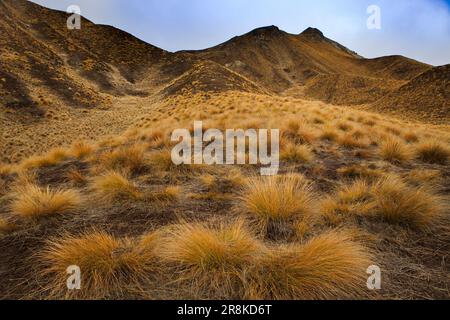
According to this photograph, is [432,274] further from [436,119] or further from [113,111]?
[436,119]

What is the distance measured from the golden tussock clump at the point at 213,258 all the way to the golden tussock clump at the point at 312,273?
0.46 ft

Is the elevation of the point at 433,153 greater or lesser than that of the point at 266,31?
lesser

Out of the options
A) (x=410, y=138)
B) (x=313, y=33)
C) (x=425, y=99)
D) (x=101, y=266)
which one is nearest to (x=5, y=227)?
(x=101, y=266)

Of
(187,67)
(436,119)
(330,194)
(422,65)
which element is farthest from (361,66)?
(330,194)

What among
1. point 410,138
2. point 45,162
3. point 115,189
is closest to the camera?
point 115,189

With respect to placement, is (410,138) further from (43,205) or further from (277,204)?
(43,205)

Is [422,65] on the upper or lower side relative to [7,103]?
upper

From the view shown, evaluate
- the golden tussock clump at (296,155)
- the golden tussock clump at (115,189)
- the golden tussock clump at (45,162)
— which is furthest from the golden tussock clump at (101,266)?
the golden tussock clump at (45,162)

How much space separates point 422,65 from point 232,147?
81.8m

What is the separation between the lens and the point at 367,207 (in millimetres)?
3676

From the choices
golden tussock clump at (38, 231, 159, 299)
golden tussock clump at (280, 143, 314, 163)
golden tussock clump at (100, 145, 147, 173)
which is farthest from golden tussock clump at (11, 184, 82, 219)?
golden tussock clump at (280, 143, 314, 163)

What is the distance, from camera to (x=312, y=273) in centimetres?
238

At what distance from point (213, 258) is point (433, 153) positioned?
6.11m

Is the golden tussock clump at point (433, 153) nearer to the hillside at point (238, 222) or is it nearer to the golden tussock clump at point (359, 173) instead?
the hillside at point (238, 222)
